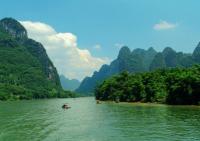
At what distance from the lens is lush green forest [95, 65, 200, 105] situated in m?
104

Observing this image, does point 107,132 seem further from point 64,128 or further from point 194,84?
point 194,84

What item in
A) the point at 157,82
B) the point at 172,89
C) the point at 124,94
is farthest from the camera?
the point at 124,94

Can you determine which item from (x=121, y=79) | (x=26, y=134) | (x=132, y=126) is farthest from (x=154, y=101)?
(x=26, y=134)

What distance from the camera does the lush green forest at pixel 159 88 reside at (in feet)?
342

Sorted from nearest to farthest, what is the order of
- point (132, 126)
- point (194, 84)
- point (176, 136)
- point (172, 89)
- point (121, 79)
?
point (176, 136)
point (132, 126)
point (194, 84)
point (172, 89)
point (121, 79)

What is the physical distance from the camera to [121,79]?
172 m

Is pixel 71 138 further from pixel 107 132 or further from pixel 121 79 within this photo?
Answer: pixel 121 79

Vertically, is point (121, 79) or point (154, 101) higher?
point (121, 79)

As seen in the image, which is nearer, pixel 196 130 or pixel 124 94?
pixel 196 130

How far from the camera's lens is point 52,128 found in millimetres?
59594

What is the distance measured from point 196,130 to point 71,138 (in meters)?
16.7

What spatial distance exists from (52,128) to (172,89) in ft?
193

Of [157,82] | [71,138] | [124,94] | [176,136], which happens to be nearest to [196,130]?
[176,136]

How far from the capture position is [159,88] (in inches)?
5005
